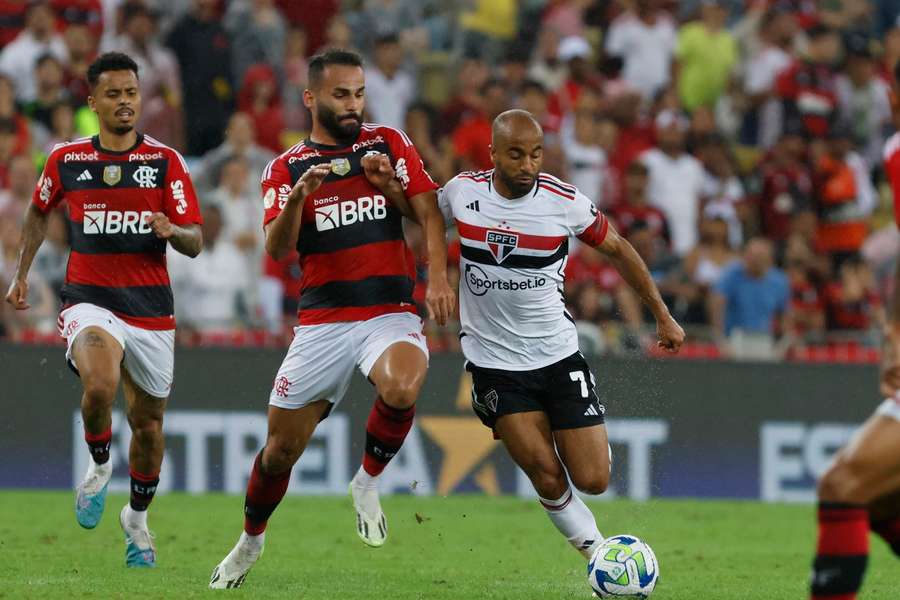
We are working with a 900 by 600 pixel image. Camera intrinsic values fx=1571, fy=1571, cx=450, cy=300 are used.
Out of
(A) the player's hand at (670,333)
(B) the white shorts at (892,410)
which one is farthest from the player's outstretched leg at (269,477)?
(B) the white shorts at (892,410)

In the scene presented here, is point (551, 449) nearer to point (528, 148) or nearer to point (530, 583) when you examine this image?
point (530, 583)

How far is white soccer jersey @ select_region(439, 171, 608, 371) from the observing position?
8969 mm

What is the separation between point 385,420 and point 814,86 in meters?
13.1

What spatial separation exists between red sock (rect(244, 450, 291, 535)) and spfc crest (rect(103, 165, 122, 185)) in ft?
6.92

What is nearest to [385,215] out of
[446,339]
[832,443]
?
[446,339]

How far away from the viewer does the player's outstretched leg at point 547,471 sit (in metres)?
8.87

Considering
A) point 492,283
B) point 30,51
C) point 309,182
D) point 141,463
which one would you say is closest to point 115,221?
point 141,463

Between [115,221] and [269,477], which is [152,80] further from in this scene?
[269,477]

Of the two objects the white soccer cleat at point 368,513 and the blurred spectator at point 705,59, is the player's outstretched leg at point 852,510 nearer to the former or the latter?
the white soccer cleat at point 368,513

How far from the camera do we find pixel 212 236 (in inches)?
636

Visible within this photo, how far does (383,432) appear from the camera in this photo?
9078 millimetres

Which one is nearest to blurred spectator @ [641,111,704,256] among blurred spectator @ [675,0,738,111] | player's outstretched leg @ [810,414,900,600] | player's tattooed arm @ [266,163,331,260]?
blurred spectator @ [675,0,738,111]

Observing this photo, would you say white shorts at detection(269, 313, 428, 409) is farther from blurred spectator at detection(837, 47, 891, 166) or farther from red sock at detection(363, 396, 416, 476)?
blurred spectator at detection(837, 47, 891, 166)

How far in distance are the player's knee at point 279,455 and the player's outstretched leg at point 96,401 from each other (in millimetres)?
1196
